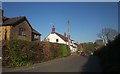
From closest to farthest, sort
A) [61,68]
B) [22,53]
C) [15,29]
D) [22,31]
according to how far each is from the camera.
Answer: [61,68] → [22,53] → [15,29] → [22,31]

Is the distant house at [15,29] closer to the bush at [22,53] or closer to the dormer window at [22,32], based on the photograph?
the dormer window at [22,32]

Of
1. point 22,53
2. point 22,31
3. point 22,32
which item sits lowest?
point 22,53

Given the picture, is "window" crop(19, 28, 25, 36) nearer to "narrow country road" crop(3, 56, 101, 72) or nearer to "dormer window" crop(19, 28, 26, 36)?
"dormer window" crop(19, 28, 26, 36)

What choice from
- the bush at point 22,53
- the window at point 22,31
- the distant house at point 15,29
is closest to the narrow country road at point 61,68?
the bush at point 22,53

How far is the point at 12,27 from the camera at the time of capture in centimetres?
3403

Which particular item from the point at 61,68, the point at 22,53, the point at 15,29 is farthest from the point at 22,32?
the point at 61,68

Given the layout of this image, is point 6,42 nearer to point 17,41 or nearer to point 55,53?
point 17,41

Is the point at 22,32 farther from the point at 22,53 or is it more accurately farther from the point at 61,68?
the point at 61,68

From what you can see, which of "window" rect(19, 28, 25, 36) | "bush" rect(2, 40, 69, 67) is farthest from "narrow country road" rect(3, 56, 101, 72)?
"window" rect(19, 28, 25, 36)

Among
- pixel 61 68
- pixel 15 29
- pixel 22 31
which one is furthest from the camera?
pixel 22 31

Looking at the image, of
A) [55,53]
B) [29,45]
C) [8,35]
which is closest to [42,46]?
[29,45]

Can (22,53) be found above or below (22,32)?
below

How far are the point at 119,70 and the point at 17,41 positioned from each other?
38.3ft

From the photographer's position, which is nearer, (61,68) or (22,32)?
(61,68)
